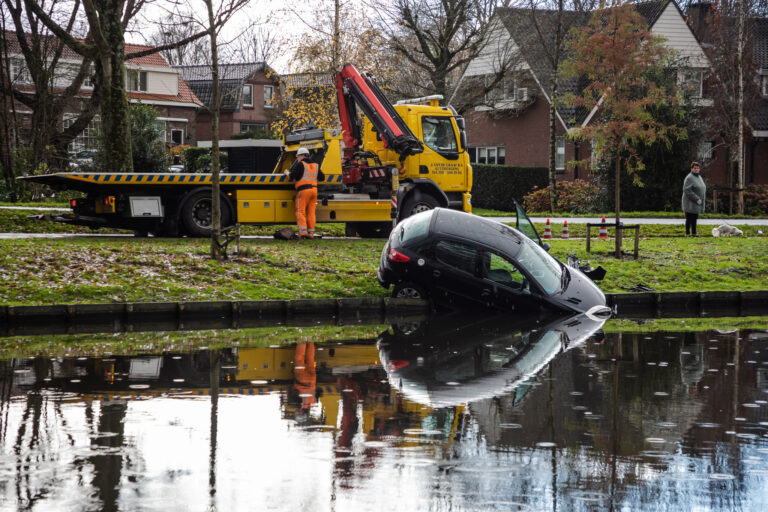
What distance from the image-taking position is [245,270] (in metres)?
15.6

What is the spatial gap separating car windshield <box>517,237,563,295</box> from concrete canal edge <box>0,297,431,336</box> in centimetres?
166

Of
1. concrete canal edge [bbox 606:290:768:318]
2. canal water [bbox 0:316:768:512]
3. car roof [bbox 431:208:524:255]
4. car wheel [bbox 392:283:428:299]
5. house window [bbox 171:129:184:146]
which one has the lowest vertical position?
concrete canal edge [bbox 606:290:768:318]

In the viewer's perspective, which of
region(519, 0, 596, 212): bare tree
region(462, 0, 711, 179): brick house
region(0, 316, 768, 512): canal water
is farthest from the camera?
region(462, 0, 711, 179): brick house

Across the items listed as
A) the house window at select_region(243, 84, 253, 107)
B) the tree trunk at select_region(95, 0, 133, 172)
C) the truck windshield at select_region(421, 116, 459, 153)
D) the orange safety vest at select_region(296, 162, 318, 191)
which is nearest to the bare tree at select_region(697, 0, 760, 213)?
the truck windshield at select_region(421, 116, 459, 153)

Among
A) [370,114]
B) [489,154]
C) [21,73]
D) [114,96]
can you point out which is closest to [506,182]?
[489,154]

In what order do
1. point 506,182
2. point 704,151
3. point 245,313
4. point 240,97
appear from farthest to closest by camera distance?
point 240,97, point 704,151, point 506,182, point 245,313

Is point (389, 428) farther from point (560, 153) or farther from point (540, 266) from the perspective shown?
point (560, 153)

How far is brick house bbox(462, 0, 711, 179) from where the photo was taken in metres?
37.8

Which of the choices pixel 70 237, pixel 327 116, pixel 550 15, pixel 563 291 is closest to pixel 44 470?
pixel 563 291

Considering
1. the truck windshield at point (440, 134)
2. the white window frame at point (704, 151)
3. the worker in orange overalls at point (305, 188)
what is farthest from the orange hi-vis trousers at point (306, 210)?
the white window frame at point (704, 151)

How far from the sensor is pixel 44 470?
566cm

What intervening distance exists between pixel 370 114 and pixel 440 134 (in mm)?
1664

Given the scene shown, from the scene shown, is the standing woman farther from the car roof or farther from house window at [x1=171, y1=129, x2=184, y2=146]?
house window at [x1=171, y1=129, x2=184, y2=146]

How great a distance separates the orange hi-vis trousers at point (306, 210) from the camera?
65.6 feet
